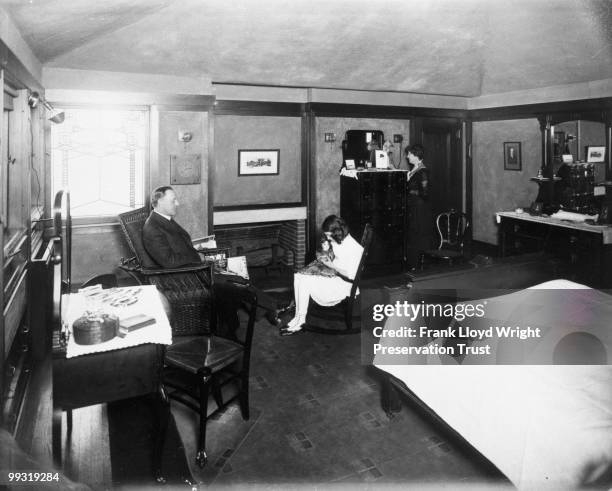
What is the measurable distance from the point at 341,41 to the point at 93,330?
5.11 m

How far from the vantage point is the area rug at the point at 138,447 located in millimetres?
2969

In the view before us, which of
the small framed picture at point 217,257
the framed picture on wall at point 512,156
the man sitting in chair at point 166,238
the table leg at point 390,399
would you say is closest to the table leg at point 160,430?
the table leg at point 390,399

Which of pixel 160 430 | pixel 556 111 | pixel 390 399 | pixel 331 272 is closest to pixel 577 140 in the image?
pixel 556 111

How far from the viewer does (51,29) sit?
14.2ft

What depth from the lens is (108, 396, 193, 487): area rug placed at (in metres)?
2.97

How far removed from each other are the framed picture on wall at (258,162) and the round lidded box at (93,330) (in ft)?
17.0

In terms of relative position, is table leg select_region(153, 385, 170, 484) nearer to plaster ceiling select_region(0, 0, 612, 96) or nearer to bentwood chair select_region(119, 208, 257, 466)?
bentwood chair select_region(119, 208, 257, 466)

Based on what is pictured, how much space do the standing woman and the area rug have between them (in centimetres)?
487

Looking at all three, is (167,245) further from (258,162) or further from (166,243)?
(258,162)

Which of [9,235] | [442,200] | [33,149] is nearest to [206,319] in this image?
[9,235]

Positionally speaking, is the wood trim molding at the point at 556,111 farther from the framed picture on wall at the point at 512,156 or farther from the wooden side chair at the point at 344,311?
the wooden side chair at the point at 344,311

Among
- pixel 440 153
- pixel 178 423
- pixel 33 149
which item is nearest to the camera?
pixel 178 423

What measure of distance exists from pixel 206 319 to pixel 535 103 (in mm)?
6308

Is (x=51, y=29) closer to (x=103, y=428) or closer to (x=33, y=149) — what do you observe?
(x=33, y=149)
